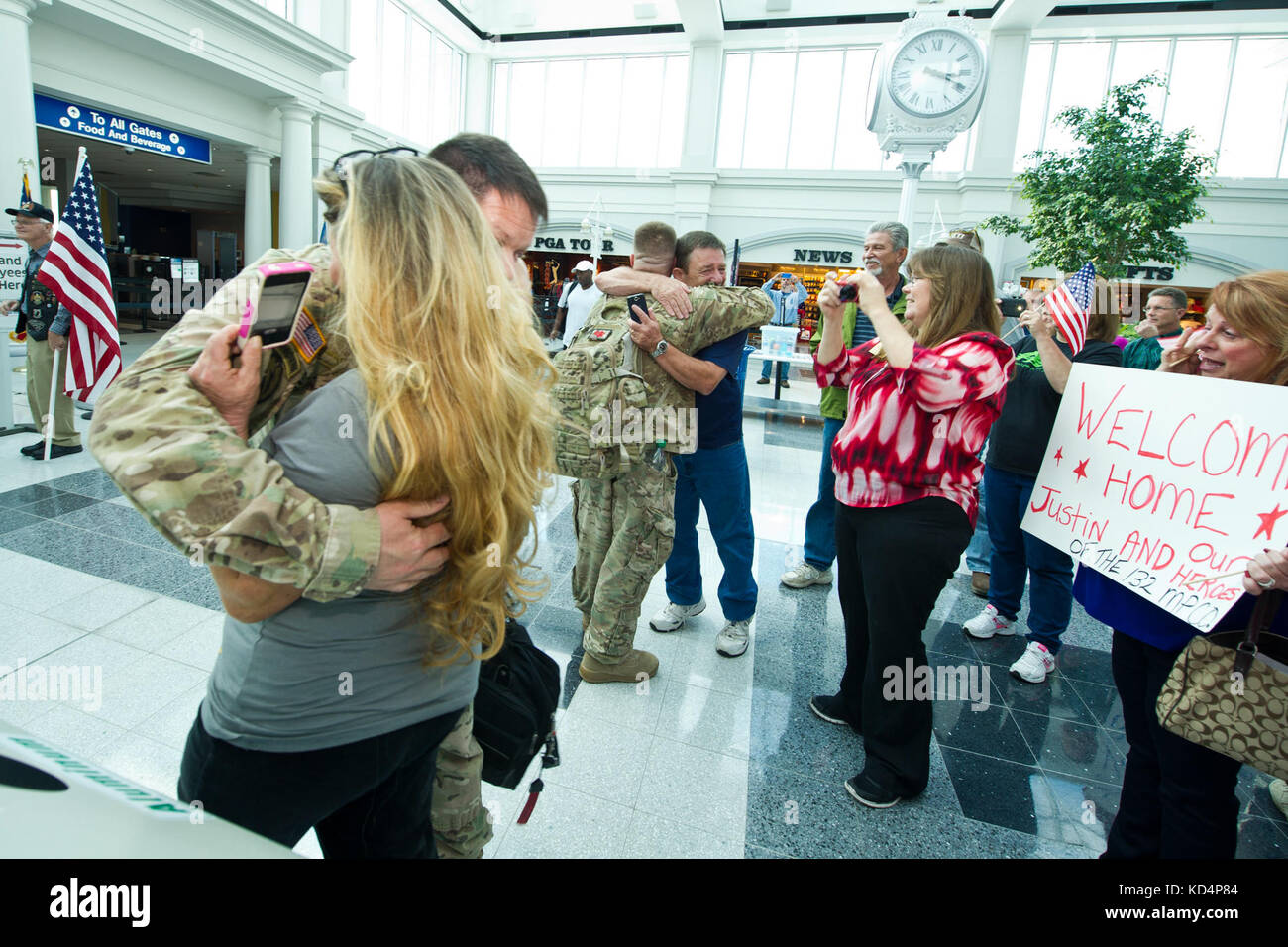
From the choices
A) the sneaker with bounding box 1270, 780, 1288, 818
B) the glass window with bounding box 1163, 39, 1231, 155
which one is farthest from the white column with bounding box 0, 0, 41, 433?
the glass window with bounding box 1163, 39, 1231, 155

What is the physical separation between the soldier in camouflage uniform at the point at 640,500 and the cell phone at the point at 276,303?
1621 millimetres

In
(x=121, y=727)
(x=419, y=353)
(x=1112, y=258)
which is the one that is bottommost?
(x=121, y=727)

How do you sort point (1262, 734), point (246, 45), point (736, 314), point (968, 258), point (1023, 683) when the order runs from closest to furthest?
point (1262, 734) < point (968, 258) < point (736, 314) < point (1023, 683) < point (246, 45)

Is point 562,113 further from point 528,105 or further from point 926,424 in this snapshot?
point 926,424

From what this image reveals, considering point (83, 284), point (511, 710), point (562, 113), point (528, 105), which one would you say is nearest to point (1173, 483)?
point (511, 710)

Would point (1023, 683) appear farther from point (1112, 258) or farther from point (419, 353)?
point (1112, 258)

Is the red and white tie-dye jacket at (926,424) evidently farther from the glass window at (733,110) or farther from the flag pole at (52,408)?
the glass window at (733,110)

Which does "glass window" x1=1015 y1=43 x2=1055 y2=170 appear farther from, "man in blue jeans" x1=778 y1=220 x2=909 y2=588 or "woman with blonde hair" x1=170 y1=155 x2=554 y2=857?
"woman with blonde hair" x1=170 y1=155 x2=554 y2=857

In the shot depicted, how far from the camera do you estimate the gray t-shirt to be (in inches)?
32.9

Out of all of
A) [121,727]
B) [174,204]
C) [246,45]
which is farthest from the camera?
[174,204]

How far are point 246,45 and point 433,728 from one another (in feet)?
41.9

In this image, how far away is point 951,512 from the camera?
191cm

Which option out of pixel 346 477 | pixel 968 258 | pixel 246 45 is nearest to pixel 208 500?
pixel 346 477

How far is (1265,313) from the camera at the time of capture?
1.46m
